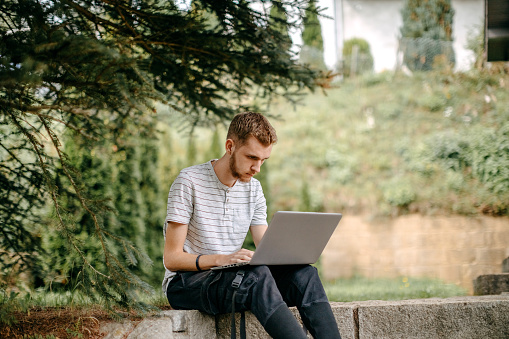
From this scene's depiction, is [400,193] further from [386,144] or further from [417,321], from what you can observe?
[417,321]

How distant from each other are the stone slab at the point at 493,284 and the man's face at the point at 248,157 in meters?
2.79

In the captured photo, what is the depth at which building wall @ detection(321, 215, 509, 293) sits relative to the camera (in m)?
7.57

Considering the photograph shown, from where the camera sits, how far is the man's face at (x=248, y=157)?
8.18ft

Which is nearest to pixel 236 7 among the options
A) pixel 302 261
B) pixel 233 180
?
pixel 233 180

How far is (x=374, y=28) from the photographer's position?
45.9 feet

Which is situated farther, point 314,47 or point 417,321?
point 314,47

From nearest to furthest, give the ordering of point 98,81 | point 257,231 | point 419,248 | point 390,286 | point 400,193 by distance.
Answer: point 98,81 → point 257,231 → point 390,286 → point 419,248 → point 400,193

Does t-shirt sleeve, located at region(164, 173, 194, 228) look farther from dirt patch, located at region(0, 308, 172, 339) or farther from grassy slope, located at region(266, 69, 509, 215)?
grassy slope, located at region(266, 69, 509, 215)

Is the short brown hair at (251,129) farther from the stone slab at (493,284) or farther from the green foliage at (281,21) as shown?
the stone slab at (493,284)

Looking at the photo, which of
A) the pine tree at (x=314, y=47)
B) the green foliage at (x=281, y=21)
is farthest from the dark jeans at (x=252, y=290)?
the pine tree at (x=314, y=47)

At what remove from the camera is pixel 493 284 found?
4.15 meters

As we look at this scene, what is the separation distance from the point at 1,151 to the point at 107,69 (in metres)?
1.97

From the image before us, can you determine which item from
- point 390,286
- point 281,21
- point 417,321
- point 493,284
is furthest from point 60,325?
point 390,286

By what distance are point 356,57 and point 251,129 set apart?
1043cm
